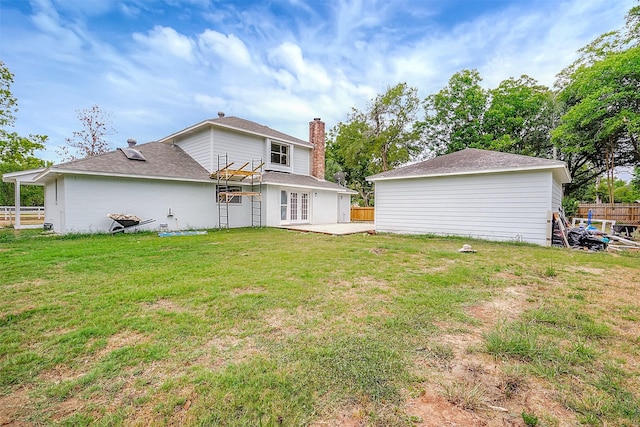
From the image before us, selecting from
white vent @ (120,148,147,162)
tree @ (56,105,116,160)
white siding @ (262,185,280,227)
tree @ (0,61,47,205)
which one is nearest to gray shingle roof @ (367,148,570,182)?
white siding @ (262,185,280,227)

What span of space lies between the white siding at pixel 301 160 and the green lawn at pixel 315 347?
12205 mm

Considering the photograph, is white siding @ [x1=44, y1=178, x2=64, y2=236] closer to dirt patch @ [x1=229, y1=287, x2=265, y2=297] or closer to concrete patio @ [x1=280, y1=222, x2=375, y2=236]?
concrete patio @ [x1=280, y1=222, x2=375, y2=236]

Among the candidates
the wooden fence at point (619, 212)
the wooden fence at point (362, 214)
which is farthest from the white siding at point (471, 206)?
the wooden fence at point (619, 212)

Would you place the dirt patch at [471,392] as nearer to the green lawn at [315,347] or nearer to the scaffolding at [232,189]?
the green lawn at [315,347]

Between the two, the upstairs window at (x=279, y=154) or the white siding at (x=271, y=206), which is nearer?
the white siding at (x=271, y=206)

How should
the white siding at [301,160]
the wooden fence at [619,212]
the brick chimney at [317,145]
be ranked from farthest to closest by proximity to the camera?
the brick chimney at [317,145] < the white siding at [301,160] < the wooden fence at [619,212]

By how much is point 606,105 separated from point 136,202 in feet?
A: 78.3

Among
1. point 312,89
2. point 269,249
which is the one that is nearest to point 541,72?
point 312,89

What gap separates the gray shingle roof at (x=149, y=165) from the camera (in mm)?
9724

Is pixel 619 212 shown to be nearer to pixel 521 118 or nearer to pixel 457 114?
pixel 521 118

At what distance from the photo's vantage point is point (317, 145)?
55.9 feet

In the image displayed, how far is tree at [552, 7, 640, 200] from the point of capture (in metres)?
13.9

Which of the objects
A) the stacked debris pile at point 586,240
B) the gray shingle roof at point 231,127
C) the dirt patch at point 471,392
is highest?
the gray shingle roof at point 231,127

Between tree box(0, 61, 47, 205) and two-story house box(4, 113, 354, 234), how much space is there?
27.0 ft
